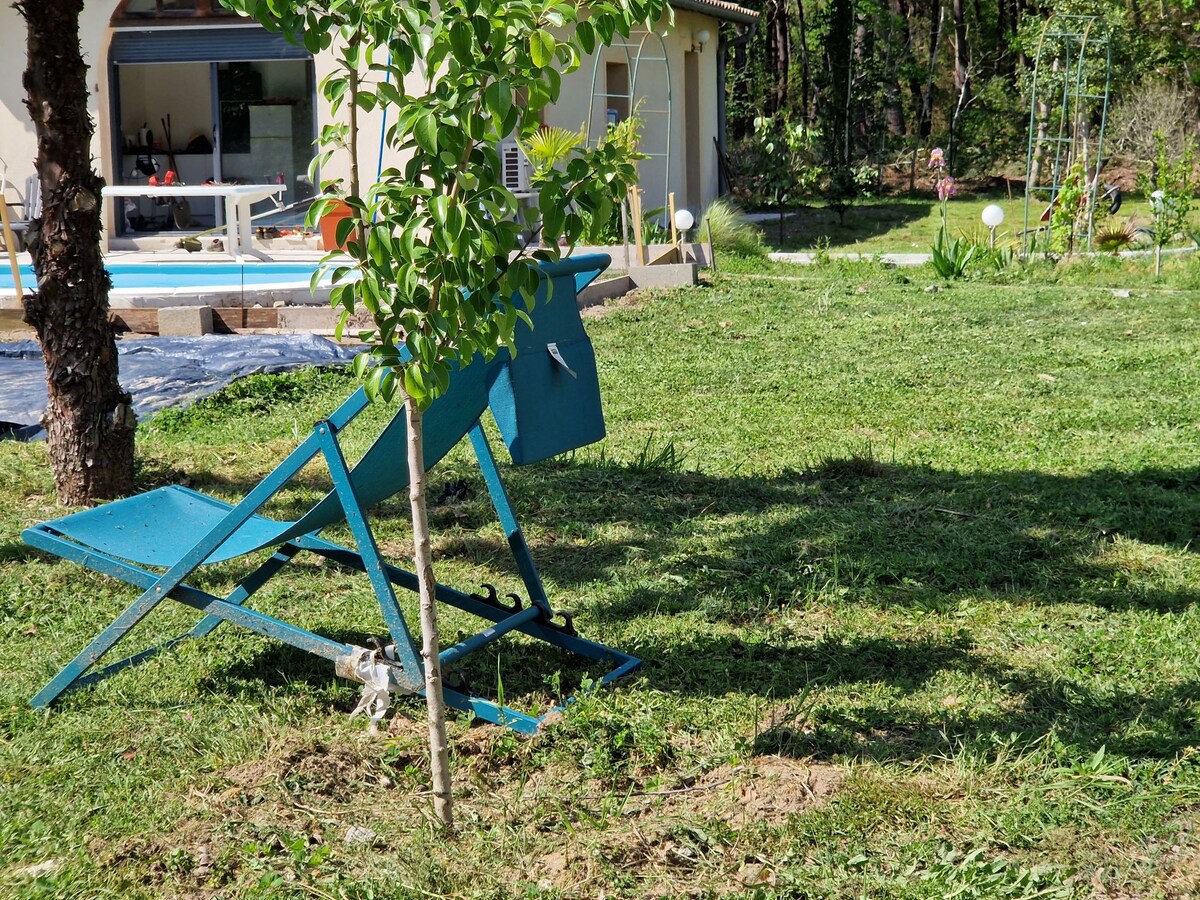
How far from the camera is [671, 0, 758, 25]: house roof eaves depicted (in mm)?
17708

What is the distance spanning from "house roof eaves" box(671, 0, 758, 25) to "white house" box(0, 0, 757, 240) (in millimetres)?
38

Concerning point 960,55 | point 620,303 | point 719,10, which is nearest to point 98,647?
point 620,303

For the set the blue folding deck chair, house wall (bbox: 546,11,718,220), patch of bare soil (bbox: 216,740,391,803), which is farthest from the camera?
house wall (bbox: 546,11,718,220)

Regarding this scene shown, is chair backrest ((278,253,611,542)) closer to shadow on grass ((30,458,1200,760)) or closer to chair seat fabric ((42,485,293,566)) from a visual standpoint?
chair seat fabric ((42,485,293,566))

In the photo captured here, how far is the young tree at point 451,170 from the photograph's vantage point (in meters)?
2.19

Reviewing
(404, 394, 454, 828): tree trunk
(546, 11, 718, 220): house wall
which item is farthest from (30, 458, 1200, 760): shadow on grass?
(546, 11, 718, 220): house wall

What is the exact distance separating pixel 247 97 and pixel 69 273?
13741 mm

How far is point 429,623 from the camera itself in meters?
2.68

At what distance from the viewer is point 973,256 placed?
12859 millimetres

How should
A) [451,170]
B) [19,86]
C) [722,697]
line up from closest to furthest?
[451,170], [722,697], [19,86]

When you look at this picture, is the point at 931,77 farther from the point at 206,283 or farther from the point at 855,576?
the point at 855,576

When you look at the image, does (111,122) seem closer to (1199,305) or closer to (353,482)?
(1199,305)

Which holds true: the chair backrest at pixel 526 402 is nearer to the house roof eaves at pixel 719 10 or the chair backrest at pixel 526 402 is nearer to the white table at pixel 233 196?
the white table at pixel 233 196

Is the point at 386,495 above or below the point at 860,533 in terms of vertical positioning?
above
